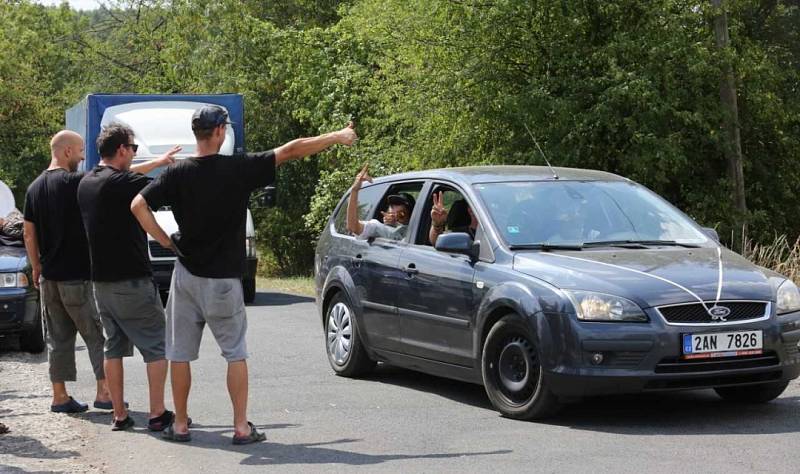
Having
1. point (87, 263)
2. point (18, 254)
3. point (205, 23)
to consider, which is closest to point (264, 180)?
point (87, 263)

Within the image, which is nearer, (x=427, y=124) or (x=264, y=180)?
(x=264, y=180)

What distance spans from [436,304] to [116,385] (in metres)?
2.20

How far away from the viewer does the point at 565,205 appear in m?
8.83

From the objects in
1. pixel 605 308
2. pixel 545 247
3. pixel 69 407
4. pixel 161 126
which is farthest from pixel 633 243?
pixel 161 126

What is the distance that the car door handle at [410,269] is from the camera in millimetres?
9078

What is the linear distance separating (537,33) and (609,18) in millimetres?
1142

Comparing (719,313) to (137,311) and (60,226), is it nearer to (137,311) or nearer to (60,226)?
(137,311)

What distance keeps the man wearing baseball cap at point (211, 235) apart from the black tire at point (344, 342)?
8.18ft

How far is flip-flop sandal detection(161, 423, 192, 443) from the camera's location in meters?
7.60

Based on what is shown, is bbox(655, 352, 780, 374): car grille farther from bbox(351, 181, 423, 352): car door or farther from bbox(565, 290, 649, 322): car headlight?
bbox(351, 181, 423, 352): car door

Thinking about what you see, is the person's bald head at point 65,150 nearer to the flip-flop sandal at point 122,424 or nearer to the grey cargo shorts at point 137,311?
the grey cargo shorts at point 137,311

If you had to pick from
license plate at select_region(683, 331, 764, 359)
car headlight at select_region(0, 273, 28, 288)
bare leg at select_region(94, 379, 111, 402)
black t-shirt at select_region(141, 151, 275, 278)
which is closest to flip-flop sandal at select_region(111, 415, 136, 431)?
bare leg at select_region(94, 379, 111, 402)

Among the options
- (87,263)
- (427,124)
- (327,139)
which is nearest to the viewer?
(327,139)

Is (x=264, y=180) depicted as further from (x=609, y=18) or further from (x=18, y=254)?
(x=609, y=18)
